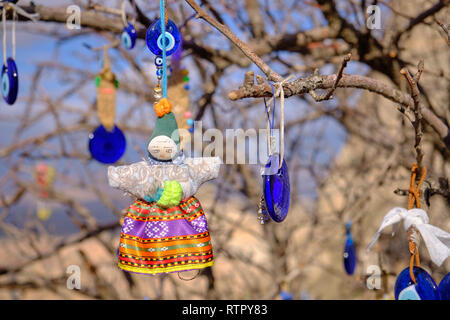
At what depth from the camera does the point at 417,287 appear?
68 centimetres

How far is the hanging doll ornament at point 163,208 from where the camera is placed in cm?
74

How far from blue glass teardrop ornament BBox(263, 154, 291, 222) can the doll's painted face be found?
0.18 metres

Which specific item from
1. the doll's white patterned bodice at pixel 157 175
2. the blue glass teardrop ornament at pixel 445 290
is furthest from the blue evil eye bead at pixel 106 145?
the blue glass teardrop ornament at pixel 445 290

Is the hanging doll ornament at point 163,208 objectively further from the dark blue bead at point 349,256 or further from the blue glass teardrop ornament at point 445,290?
the dark blue bead at point 349,256

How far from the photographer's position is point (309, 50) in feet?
4.53

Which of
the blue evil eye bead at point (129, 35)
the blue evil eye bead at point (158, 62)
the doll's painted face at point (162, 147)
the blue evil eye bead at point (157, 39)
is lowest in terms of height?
the doll's painted face at point (162, 147)

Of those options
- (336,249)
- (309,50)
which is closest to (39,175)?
(309,50)

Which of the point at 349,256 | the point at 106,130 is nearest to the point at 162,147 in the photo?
the point at 106,130

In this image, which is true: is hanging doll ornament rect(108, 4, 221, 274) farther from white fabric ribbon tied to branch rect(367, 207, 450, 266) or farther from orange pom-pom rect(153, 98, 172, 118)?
white fabric ribbon tied to branch rect(367, 207, 450, 266)

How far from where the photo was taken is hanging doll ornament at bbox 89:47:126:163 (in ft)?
3.84

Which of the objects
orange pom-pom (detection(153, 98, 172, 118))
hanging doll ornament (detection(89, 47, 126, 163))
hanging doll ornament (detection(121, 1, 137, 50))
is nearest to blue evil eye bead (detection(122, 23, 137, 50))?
hanging doll ornament (detection(121, 1, 137, 50))

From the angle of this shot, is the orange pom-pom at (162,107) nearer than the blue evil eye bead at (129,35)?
Yes

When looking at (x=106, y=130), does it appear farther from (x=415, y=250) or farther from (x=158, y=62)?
(x=415, y=250)
